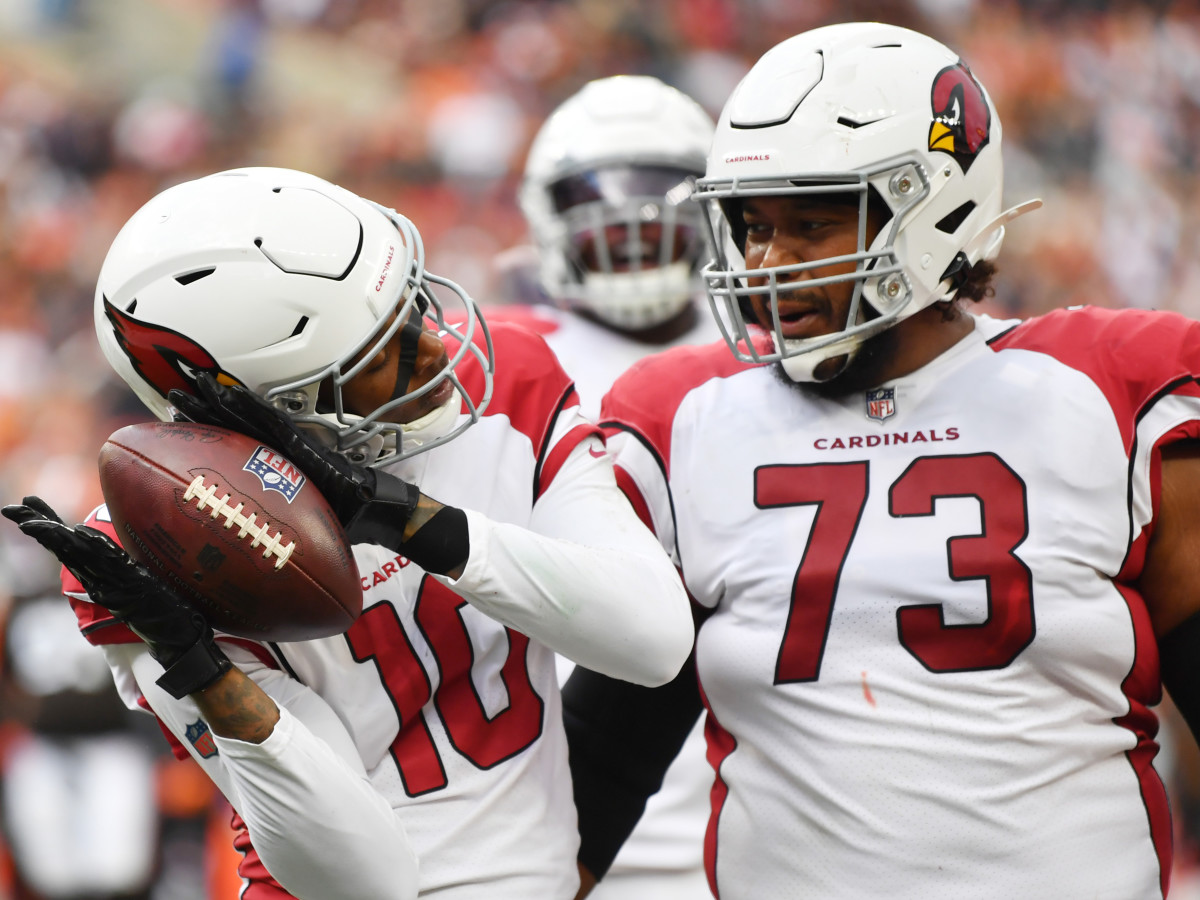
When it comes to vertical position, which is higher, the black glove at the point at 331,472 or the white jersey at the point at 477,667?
the black glove at the point at 331,472

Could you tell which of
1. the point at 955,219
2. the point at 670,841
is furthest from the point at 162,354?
the point at 670,841

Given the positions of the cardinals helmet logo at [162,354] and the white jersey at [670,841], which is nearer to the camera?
the cardinals helmet logo at [162,354]

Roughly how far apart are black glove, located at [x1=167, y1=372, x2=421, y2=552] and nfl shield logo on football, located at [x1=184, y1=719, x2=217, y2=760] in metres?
0.30

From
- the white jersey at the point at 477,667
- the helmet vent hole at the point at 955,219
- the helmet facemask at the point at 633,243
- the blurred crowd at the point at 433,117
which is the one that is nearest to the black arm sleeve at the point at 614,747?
the white jersey at the point at 477,667

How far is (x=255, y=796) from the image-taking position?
146cm

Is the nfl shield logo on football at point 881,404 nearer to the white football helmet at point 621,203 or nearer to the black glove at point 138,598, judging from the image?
the black glove at point 138,598

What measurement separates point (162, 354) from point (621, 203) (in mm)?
1697

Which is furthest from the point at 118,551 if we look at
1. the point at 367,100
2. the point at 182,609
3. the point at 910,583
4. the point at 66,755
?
the point at 367,100

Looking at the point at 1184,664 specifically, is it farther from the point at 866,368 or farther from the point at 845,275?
the point at 845,275

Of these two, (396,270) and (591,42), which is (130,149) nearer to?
(591,42)

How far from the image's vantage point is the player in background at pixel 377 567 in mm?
1461

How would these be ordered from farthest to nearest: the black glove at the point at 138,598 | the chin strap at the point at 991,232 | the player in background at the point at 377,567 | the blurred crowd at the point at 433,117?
the blurred crowd at the point at 433,117
the chin strap at the point at 991,232
the player in background at the point at 377,567
the black glove at the point at 138,598

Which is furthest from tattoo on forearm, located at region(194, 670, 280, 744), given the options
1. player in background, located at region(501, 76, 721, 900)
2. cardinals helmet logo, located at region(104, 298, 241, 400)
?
player in background, located at region(501, 76, 721, 900)

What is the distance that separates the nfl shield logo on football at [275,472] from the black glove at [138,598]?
0.50 feet
